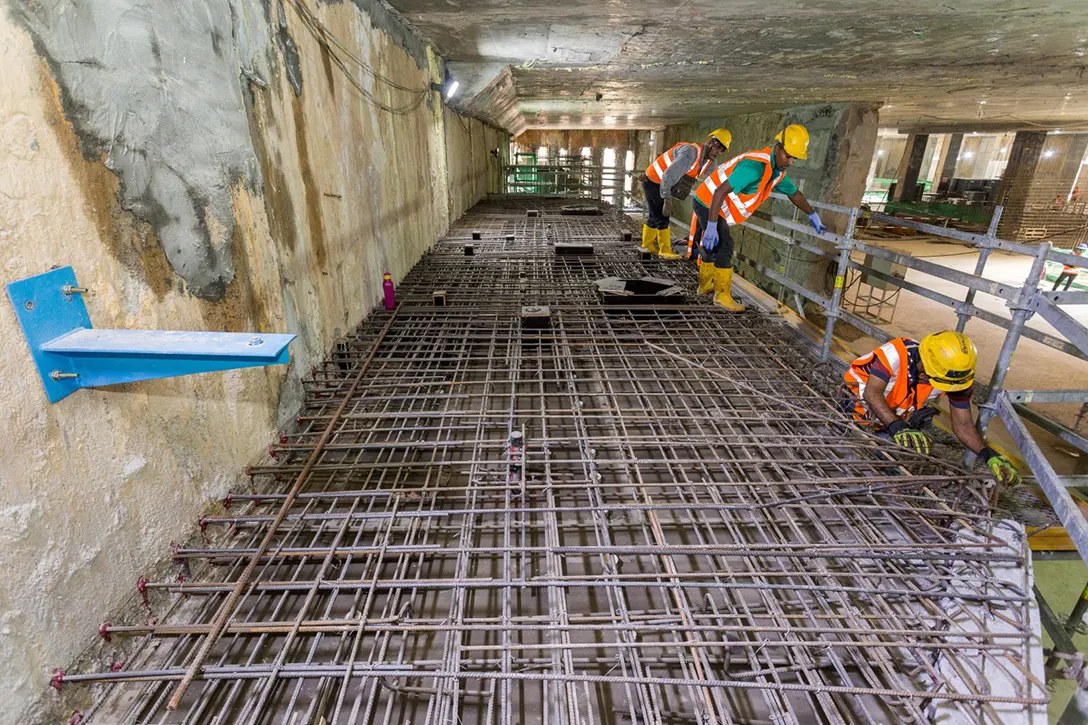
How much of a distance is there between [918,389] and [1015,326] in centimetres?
65

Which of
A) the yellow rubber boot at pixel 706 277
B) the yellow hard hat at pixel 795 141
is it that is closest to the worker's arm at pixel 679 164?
the yellow rubber boot at pixel 706 277

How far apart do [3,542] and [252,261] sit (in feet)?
5.57

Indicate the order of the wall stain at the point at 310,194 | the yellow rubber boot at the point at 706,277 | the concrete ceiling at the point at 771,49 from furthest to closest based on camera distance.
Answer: the yellow rubber boot at the point at 706,277
the concrete ceiling at the point at 771,49
the wall stain at the point at 310,194

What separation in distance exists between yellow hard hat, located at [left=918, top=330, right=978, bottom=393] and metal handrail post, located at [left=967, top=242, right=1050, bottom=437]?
13 cm

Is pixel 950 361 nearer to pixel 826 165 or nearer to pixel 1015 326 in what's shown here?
pixel 1015 326

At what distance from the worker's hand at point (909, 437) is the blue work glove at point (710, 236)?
116 inches

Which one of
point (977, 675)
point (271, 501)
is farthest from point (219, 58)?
point (977, 675)

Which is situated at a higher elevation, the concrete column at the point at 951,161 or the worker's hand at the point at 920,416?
the concrete column at the point at 951,161

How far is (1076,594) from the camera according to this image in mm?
5770

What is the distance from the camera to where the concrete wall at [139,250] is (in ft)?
5.40

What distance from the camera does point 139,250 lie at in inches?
83.8

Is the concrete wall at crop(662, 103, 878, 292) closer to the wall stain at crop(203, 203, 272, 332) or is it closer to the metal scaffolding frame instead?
the metal scaffolding frame

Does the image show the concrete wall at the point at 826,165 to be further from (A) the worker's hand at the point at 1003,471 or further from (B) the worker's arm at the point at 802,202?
(A) the worker's hand at the point at 1003,471

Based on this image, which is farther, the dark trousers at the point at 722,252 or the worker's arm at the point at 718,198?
the dark trousers at the point at 722,252
